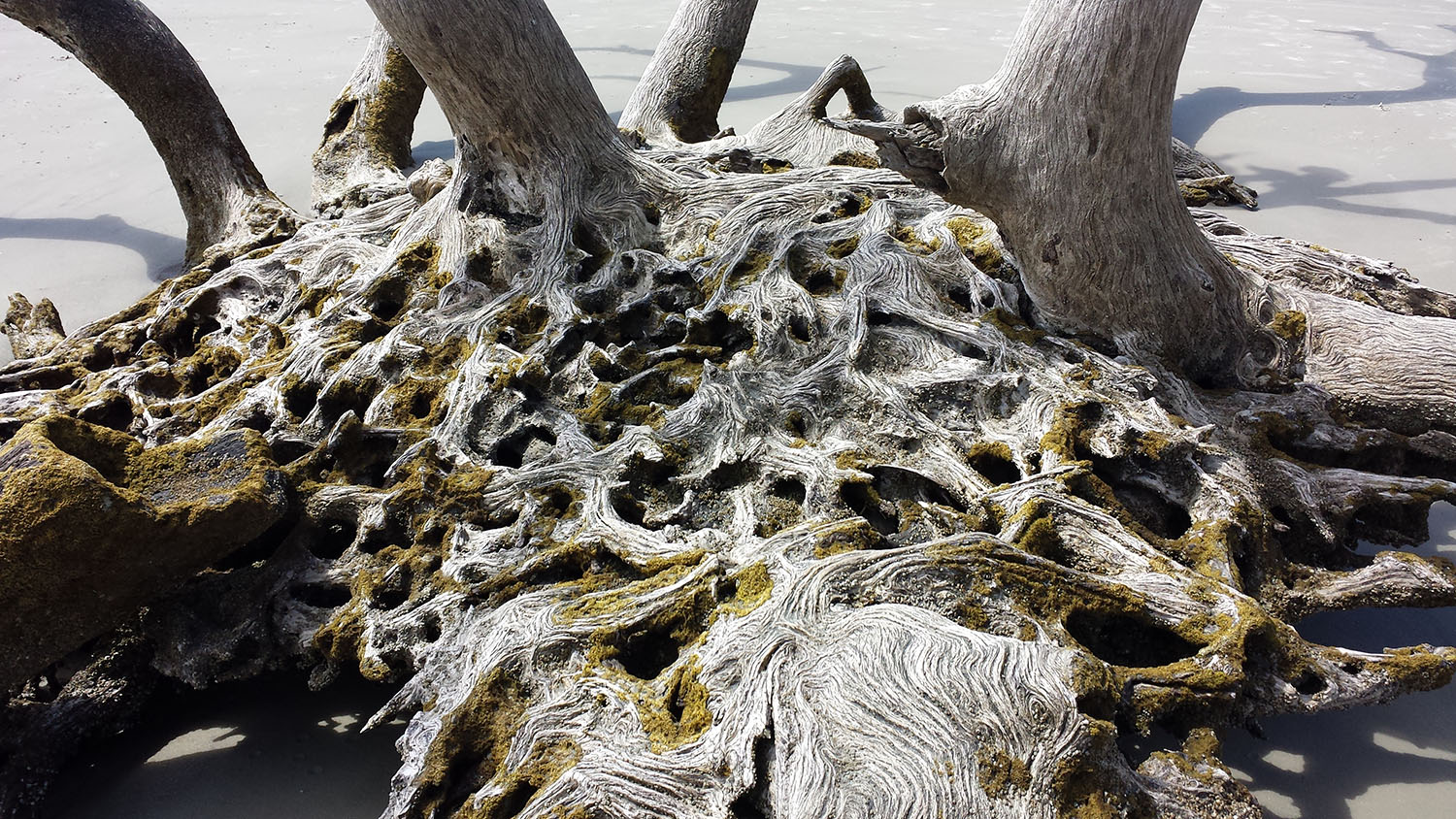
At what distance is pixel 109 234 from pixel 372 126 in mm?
1851

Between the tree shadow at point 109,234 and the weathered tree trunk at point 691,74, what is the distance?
273 centimetres

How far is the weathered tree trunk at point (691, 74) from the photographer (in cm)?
493

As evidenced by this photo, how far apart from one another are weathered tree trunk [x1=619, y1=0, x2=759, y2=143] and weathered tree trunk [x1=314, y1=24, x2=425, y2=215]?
1.23 m

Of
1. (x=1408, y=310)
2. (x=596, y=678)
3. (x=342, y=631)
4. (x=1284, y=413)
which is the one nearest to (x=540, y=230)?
(x=342, y=631)

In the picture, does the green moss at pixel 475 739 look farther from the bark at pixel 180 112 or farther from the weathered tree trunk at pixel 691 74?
the weathered tree trunk at pixel 691 74

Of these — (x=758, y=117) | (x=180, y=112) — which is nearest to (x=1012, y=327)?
(x=180, y=112)

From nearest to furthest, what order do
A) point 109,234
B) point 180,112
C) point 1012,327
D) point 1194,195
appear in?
point 1012,327
point 180,112
point 1194,195
point 109,234

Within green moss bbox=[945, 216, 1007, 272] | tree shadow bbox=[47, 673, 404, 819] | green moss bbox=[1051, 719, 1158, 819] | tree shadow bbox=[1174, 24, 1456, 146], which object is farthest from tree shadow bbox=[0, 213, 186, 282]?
tree shadow bbox=[1174, 24, 1456, 146]

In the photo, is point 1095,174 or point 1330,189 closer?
point 1095,174

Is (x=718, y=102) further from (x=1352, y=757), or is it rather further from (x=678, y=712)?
(x=1352, y=757)

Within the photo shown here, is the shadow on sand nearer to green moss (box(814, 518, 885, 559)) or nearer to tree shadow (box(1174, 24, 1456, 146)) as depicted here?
green moss (box(814, 518, 885, 559))

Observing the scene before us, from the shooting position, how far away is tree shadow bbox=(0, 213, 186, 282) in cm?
513

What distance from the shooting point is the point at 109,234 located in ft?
17.5

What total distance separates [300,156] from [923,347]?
16.5ft
